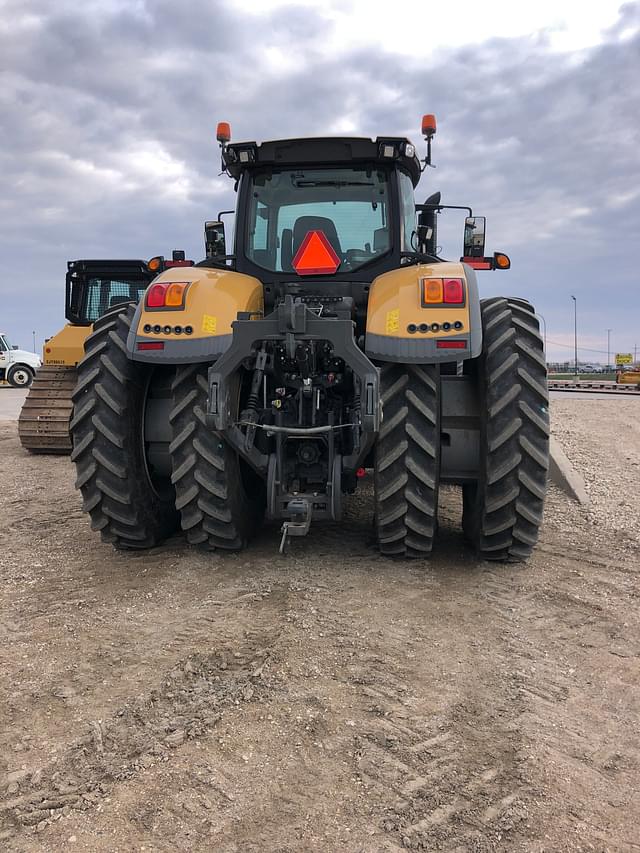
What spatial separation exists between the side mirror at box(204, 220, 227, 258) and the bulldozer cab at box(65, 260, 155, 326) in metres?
5.03

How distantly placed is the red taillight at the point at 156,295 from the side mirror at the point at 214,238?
131 centimetres

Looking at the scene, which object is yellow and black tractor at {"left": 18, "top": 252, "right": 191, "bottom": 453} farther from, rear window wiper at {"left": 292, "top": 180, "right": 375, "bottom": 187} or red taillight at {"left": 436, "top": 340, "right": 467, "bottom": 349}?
red taillight at {"left": 436, "top": 340, "right": 467, "bottom": 349}

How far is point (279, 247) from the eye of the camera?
4785 mm

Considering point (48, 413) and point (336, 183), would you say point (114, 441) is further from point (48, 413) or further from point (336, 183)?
point (48, 413)

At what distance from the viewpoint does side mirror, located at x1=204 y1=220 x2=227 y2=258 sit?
17.5ft

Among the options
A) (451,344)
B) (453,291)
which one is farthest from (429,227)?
(451,344)

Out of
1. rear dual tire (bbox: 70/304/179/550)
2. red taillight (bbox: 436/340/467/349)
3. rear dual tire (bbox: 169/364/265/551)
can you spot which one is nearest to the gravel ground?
red taillight (bbox: 436/340/467/349)

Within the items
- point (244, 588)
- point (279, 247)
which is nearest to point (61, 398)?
point (279, 247)

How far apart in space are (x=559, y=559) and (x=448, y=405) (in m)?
1.27

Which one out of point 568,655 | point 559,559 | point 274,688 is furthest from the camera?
point 559,559

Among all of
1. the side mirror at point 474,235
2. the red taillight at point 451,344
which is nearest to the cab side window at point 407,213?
the side mirror at point 474,235

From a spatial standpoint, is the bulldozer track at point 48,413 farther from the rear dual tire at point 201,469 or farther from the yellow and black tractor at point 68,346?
the rear dual tire at point 201,469

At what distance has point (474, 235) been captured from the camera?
501 centimetres

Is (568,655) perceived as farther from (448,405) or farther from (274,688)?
(448,405)
